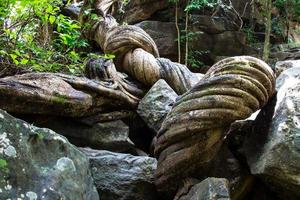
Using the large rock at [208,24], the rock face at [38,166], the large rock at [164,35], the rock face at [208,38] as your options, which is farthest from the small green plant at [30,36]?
the large rock at [208,24]

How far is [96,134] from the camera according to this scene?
2.91 m

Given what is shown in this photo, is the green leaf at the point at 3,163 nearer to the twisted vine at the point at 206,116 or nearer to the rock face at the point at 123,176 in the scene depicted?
the rock face at the point at 123,176

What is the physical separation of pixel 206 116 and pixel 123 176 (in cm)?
66

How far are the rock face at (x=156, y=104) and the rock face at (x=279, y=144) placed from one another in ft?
2.24

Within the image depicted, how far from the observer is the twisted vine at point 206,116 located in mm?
2273

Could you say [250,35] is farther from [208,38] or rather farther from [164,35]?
[164,35]

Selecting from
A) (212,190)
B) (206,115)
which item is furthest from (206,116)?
(212,190)

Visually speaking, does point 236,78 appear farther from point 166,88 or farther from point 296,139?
point 166,88

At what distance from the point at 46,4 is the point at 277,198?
1842 mm

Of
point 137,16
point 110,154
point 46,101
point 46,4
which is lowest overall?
point 137,16

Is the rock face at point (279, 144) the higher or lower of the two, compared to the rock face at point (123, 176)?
higher

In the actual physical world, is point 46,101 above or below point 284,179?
above

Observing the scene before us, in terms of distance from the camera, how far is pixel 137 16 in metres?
7.66

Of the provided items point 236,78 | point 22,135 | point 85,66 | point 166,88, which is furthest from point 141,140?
point 22,135
